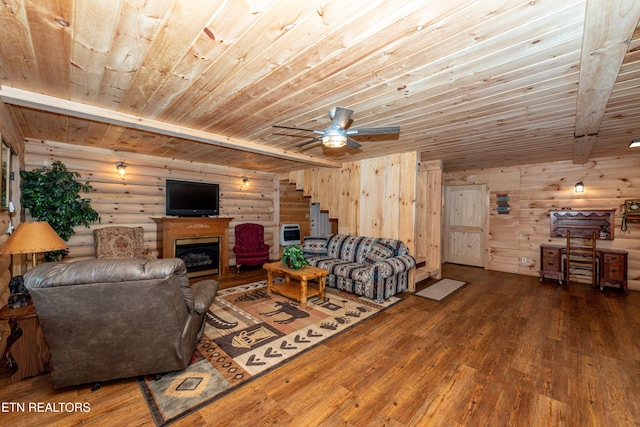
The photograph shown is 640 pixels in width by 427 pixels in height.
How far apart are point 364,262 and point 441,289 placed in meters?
1.43

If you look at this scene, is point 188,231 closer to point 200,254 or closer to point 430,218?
point 200,254

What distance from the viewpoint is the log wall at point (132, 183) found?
4281 mm

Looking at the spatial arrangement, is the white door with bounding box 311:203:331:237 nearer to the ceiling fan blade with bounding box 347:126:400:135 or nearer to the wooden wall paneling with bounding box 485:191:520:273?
the wooden wall paneling with bounding box 485:191:520:273

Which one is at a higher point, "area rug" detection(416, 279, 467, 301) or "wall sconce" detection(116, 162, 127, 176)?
"wall sconce" detection(116, 162, 127, 176)

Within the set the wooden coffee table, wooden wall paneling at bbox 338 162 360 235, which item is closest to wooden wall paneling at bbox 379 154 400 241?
wooden wall paneling at bbox 338 162 360 235

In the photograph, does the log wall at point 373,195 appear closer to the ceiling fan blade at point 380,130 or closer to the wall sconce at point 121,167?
the ceiling fan blade at point 380,130

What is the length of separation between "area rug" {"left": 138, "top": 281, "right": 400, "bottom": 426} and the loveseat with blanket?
195 mm

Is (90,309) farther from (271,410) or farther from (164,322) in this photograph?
(271,410)

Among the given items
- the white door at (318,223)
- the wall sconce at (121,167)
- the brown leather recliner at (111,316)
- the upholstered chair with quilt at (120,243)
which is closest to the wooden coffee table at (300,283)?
the brown leather recliner at (111,316)

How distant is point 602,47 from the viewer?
5.12 ft

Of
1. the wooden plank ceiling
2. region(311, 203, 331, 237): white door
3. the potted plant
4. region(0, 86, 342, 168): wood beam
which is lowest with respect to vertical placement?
the potted plant

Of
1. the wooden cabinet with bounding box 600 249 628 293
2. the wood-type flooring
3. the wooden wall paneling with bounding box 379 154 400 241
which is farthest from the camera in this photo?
the wooden wall paneling with bounding box 379 154 400 241

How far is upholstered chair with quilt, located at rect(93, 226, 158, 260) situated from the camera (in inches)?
171

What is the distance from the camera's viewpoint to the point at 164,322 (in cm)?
187
